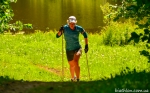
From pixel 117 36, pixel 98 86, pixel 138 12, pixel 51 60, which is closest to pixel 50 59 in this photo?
pixel 51 60

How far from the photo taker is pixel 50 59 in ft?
60.4

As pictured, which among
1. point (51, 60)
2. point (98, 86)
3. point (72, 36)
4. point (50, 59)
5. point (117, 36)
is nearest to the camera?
point (98, 86)

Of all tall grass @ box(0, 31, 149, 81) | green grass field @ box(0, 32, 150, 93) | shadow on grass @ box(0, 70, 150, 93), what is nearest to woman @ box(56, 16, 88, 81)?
green grass field @ box(0, 32, 150, 93)

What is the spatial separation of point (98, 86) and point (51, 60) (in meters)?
11.1

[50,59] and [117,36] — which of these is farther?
[117,36]

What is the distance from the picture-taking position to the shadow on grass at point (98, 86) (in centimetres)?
631

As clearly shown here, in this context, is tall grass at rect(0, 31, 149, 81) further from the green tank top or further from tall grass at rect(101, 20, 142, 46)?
the green tank top

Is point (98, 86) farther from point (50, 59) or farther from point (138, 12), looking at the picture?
point (50, 59)

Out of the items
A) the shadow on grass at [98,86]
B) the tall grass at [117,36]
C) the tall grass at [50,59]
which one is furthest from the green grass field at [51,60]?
the shadow on grass at [98,86]

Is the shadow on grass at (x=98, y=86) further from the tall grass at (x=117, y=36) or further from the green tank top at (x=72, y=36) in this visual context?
the tall grass at (x=117, y=36)

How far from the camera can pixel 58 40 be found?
79.9ft

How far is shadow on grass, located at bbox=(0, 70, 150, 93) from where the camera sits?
6.31 m

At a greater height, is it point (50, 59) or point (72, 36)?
point (72, 36)

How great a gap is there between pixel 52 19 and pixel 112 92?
126 feet
